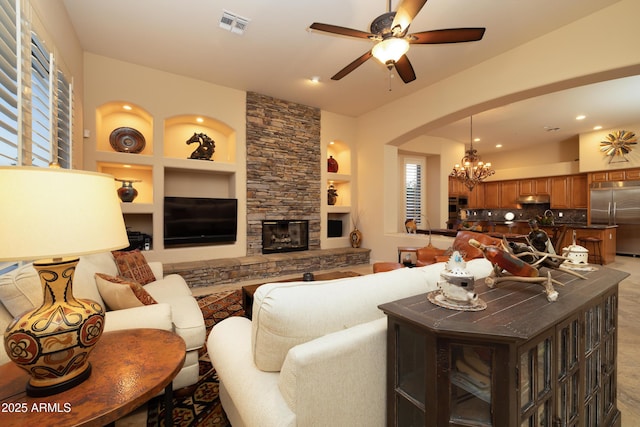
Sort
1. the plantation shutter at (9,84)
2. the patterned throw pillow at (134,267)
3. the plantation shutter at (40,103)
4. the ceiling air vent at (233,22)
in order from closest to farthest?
the plantation shutter at (9,84) < the plantation shutter at (40,103) < the patterned throw pillow at (134,267) < the ceiling air vent at (233,22)

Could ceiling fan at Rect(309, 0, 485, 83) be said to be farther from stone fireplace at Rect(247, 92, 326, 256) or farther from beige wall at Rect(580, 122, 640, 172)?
beige wall at Rect(580, 122, 640, 172)

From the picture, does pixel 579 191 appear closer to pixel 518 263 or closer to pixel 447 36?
pixel 447 36

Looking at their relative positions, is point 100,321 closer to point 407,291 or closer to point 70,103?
point 407,291

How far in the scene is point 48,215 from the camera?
0.79 m

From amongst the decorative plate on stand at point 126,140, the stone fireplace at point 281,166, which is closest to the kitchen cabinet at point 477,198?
the stone fireplace at point 281,166

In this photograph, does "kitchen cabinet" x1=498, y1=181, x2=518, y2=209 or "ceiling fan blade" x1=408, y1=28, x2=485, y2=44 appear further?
"kitchen cabinet" x1=498, y1=181, x2=518, y2=209

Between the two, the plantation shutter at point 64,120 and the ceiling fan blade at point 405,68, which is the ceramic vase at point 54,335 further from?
the ceiling fan blade at point 405,68

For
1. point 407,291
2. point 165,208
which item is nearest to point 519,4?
point 407,291

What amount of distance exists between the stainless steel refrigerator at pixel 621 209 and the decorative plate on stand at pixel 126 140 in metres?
9.95

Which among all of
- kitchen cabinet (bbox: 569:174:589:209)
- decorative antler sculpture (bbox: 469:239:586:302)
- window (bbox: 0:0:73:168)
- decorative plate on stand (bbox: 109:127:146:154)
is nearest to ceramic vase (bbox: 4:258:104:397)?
window (bbox: 0:0:73:168)

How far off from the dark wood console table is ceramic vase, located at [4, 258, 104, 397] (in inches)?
41.8

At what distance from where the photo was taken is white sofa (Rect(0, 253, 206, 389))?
3.88 ft

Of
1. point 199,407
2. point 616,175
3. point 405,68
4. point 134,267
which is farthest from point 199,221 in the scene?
point 616,175

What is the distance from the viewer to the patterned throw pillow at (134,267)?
244cm
